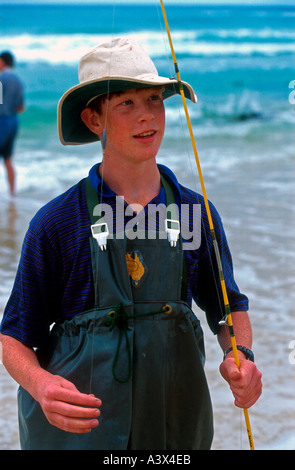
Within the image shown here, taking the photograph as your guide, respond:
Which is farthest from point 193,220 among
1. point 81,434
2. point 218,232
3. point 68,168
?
point 68,168

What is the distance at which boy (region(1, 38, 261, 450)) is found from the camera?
190 centimetres

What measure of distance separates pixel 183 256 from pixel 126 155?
322 mm

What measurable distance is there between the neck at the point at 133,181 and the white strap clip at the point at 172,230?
0.11 meters

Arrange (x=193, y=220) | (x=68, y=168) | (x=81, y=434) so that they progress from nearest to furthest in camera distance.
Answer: (x=81, y=434) < (x=193, y=220) < (x=68, y=168)

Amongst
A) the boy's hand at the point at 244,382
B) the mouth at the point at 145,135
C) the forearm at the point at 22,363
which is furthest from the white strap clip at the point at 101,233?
the boy's hand at the point at 244,382

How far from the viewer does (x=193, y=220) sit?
2.05m

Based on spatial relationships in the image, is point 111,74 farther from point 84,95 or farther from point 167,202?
point 167,202

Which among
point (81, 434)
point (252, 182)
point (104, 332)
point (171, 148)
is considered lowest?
point (81, 434)

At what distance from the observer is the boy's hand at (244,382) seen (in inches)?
73.1

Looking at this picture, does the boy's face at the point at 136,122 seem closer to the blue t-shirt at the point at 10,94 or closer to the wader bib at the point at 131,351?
the wader bib at the point at 131,351

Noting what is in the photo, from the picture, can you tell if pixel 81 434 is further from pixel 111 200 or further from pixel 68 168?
pixel 68 168

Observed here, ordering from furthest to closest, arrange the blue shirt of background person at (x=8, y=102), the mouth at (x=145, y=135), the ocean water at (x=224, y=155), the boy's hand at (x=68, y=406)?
the blue shirt of background person at (x=8, y=102) → the ocean water at (x=224, y=155) → the mouth at (x=145, y=135) → the boy's hand at (x=68, y=406)

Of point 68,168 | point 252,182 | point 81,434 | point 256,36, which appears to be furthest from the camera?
point 256,36

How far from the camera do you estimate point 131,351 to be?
189 cm
